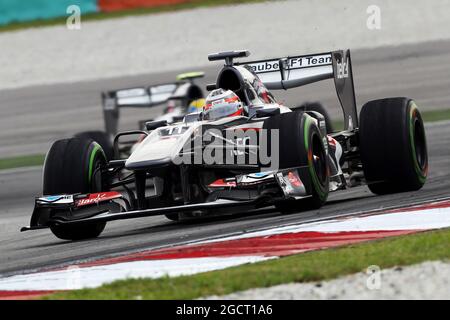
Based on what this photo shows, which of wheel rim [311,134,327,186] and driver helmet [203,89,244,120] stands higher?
driver helmet [203,89,244,120]

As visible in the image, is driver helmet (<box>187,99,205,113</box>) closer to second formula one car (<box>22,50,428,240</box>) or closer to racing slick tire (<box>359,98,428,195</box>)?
second formula one car (<box>22,50,428,240</box>)

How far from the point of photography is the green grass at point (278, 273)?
21.4 feet

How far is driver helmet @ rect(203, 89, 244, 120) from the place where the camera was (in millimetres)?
11086

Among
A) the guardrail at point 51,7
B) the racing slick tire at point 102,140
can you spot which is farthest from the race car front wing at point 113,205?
the guardrail at point 51,7

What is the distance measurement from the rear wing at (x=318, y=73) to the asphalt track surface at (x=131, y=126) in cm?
99

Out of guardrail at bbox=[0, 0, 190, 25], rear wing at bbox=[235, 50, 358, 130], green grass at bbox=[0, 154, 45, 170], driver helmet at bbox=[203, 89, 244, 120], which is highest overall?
guardrail at bbox=[0, 0, 190, 25]

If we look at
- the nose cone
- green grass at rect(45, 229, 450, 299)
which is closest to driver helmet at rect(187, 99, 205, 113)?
the nose cone

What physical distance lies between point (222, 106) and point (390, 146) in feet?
5.63

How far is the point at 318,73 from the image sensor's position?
1266cm

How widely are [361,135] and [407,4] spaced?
1721 cm

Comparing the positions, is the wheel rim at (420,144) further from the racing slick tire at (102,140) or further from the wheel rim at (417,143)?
the racing slick tire at (102,140)

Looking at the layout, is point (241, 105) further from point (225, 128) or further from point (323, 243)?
point (323, 243)

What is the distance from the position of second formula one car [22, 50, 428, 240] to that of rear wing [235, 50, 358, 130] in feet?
2.91

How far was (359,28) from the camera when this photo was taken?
90.0 feet
